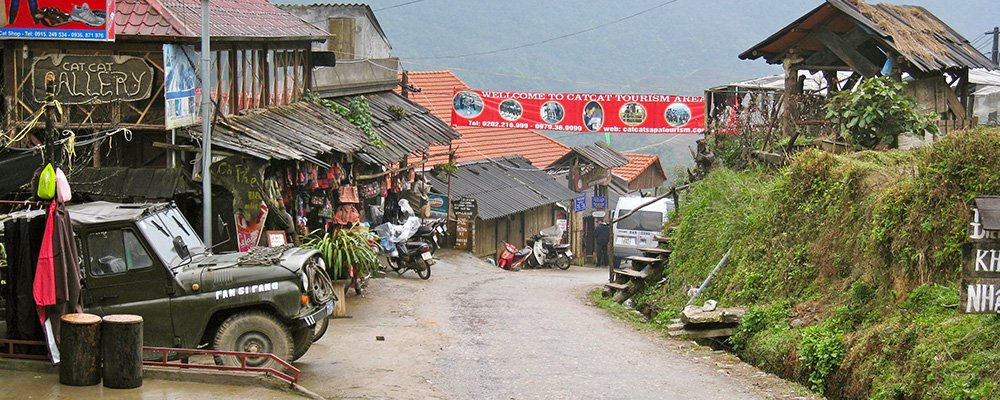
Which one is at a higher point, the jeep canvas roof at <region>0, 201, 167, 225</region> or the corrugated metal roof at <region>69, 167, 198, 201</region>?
the corrugated metal roof at <region>69, 167, 198, 201</region>

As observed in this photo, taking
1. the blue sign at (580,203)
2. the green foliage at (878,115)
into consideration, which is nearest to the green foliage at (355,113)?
the green foliage at (878,115)

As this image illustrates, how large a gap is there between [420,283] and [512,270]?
946 centimetres

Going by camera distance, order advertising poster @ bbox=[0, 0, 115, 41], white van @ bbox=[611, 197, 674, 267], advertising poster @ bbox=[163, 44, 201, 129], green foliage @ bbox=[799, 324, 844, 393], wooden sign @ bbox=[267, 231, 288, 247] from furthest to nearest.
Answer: white van @ bbox=[611, 197, 674, 267]
wooden sign @ bbox=[267, 231, 288, 247]
advertising poster @ bbox=[163, 44, 201, 129]
advertising poster @ bbox=[0, 0, 115, 41]
green foliage @ bbox=[799, 324, 844, 393]

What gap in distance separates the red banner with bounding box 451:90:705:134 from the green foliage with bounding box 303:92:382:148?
8.50 metres

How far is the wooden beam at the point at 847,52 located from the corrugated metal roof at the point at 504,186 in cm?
1288

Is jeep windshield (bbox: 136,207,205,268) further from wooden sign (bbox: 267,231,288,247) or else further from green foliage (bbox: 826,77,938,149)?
green foliage (bbox: 826,77,938,149)

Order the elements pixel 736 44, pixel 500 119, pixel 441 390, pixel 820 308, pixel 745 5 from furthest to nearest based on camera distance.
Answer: pixel 745 5 < pixel 736 44 < pixel 500 119 < pixel 820 308 < pixel 441 390

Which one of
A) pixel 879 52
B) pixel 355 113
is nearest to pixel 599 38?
pixel 355 113

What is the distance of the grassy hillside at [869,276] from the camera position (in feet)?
35.7

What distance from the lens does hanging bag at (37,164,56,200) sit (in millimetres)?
9672

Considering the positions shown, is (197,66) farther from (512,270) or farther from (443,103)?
(443,103)

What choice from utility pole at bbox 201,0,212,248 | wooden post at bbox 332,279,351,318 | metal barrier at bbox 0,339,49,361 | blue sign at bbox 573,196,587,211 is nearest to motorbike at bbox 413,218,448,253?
wooden post at bbox 332,279,351,318

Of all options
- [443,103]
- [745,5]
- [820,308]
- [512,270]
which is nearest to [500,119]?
[512,270]

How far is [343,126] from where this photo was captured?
21766 mm
